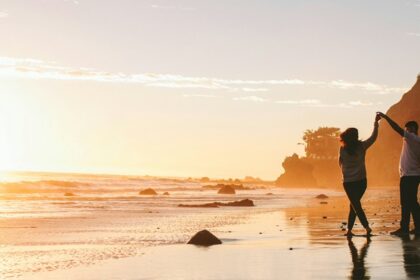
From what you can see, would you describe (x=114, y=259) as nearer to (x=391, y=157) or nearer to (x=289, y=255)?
(x=289, y=255)

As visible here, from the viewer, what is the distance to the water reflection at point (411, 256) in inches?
336

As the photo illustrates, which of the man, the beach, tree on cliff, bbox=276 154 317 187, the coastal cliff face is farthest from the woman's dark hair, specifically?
tree on cliff, bbox=276 154 317 187

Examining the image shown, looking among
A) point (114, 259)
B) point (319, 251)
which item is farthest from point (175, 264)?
point (319, 251)

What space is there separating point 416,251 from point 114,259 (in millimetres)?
5226

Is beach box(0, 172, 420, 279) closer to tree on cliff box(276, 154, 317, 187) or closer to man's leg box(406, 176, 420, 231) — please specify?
man's leg box(406, 176, 420, 231)

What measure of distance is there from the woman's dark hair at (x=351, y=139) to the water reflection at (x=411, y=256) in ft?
7.12

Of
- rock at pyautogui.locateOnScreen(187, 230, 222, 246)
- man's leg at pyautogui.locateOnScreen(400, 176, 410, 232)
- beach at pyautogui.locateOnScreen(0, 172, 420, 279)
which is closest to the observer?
beach at pyautogui.locateOnScreen(0, 172, 420, 279)

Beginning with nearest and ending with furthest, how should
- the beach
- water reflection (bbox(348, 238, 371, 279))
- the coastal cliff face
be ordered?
water reflection (bbox(348, 238, 371, 279))
the beach
the coastal cliff face

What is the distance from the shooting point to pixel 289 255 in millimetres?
11258

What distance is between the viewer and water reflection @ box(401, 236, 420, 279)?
28.0 ft

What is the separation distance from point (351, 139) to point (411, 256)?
4.36 metres

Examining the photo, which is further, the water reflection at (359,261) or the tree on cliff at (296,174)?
the tree on cliff at (296,174)

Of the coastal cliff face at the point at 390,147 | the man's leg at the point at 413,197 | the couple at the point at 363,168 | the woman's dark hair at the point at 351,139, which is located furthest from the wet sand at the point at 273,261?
the coastal cliff face at the point at 390,147

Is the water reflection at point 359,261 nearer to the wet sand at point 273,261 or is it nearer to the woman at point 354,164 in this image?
the wet sand at point 273,261
